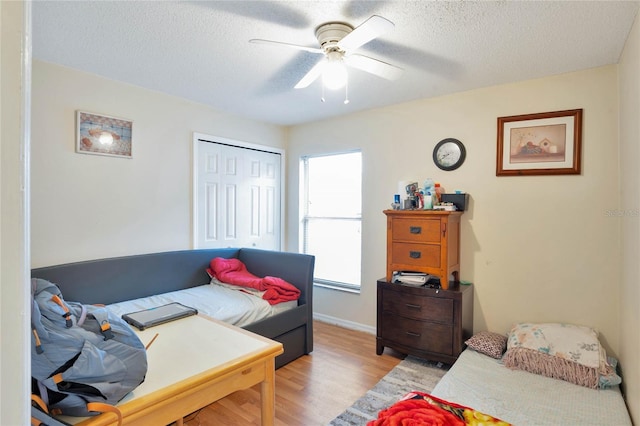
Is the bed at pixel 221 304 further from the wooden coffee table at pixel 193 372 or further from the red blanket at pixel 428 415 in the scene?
the red blanket at pixel 428 415

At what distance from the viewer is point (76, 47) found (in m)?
2.20

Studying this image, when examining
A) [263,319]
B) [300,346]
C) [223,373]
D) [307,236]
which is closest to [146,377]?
[223,373]

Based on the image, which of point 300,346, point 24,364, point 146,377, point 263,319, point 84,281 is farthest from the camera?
point 300,346

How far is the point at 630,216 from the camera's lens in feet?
6.45

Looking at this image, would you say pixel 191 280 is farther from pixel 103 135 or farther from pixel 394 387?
pixel 394 387

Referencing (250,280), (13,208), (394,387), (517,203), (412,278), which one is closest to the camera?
(13,208)

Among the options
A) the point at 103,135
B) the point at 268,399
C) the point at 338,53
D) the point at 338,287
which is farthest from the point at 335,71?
the point at 338,287

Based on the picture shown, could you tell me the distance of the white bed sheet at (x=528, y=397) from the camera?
5.81 feet

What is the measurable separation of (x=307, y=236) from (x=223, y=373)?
3.08m

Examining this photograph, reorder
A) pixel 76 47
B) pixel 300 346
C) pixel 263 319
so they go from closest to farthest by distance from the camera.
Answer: pixel 76 47, pixel 263 319, pixel 300 346

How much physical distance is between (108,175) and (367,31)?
2379 millimetres

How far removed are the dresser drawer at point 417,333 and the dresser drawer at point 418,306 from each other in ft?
0.16

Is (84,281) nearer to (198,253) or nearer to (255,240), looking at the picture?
(198,253)

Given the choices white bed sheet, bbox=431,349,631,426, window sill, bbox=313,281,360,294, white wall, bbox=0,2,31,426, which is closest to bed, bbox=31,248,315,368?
window sill, bbox=313,281,360,294
